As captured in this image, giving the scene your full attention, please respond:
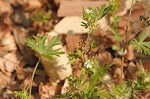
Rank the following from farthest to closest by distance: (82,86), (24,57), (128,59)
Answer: (24,57), (128,59), (82,86)

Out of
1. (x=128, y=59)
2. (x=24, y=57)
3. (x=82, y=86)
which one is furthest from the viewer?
(x=24, y=57)

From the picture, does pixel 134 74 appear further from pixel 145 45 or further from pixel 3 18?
pixel 3 18

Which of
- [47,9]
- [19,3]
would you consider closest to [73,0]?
[47,9]

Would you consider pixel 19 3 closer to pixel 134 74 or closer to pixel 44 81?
pixel 44 81

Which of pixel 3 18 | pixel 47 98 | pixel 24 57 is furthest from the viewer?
pixel 3 18


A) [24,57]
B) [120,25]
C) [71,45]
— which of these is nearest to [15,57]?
[24,57]

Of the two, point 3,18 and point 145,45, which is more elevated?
point 3,18

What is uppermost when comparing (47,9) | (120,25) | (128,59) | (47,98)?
(47,9)

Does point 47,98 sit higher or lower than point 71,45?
lower

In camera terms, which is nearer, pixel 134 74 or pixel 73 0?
pixel 134 74
